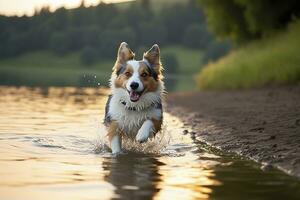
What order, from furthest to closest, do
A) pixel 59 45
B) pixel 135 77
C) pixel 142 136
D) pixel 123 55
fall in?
pixel 59 45 → pixel 123 55 → pixel 135 77 → pixel 142 136

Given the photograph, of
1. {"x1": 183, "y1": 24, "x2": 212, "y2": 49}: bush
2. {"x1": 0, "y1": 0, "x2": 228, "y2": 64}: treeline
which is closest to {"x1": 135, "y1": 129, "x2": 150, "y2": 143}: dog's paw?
{"x1": 0, "y1": 0, "x2": 228, "y2": 64}: treeline

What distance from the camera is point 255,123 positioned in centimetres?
1202

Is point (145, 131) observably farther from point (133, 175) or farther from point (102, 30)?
point (102, 30)

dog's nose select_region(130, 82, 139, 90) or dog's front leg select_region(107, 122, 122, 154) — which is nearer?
dog's front leg select_region(107, 122, 122, 154)

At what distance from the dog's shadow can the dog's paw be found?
0.22 metres

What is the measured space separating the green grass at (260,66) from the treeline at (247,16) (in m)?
0.78

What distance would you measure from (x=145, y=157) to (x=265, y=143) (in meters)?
1.98

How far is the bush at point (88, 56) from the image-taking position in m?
104

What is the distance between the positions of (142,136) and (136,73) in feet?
3.59

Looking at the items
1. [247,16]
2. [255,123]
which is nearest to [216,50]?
[247,16]

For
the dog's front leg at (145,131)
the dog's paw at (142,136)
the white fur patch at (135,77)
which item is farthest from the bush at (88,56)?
the dog's paw at (142,136)

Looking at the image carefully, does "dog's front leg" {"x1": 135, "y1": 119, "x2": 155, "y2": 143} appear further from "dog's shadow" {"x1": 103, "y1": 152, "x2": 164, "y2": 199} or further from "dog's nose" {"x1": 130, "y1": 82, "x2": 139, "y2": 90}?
"dog's nose" {"x1": 130, "y1": 82, "x2": 139, "y2": 90}

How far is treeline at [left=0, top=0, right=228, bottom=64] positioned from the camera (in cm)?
11057

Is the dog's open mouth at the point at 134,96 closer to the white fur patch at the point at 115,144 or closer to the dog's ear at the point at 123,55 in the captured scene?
the white fur patch at the point at 115,144
